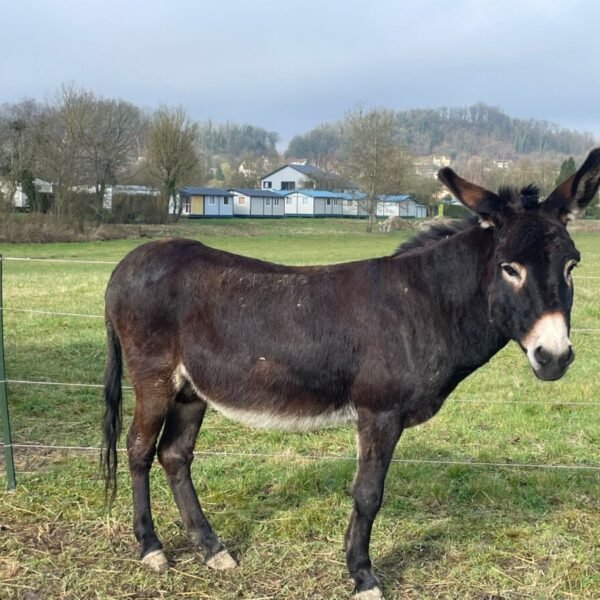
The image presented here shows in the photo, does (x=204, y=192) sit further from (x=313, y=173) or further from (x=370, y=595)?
(x=370, y=595)

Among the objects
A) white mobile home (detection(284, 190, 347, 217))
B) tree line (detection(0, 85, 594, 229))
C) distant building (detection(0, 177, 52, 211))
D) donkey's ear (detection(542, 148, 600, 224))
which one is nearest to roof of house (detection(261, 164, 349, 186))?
white mobile home (detection(284, 190, 347, 217))

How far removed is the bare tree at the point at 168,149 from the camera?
51.0 metres

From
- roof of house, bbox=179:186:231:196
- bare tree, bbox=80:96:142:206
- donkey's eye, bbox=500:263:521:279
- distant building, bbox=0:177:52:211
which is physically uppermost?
bare tree, bbox=80:96:142:206

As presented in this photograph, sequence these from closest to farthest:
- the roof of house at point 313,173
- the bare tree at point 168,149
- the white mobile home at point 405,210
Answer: the bare tree at point 168,149, the white mobile home at point 405,210, the roof of house at point 313,173

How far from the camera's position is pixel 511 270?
3.23 meters

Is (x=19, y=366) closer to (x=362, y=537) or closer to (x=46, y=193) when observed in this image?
(x=362, y=537)

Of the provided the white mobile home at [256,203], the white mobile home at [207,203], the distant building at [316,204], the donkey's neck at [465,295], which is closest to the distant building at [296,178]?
the distant building at [316,204]

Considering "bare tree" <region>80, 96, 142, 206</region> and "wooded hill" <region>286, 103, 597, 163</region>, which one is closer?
"bare tree" <region>80, 96, 142, 206</region>

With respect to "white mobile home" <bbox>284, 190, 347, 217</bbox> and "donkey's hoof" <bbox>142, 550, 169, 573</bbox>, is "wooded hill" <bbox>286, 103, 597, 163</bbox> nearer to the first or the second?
"white mobile home" <bbox>284, 190, 347, 217</bbox>

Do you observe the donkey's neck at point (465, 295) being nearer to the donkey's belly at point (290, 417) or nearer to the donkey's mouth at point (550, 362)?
the donkey's mouth at point (550, 362)

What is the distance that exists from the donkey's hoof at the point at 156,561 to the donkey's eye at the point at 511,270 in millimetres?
2602

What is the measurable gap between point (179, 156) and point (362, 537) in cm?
5126

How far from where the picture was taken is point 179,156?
52188 millimetres

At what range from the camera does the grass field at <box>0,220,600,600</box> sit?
3.73 m
